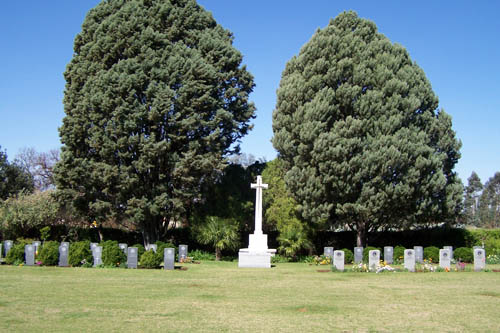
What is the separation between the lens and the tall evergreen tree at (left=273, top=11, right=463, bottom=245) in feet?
84.2

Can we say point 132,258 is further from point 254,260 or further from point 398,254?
point 398,254

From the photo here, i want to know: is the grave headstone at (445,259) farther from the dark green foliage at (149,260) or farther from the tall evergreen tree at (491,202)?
the tall evergreen tree at (491,202)

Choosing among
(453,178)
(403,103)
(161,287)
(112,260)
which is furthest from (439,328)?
(453,178)

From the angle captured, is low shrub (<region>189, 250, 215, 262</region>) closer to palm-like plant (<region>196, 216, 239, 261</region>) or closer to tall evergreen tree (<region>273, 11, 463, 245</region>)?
palm-like plant (<region>196, 216, 239, 261</region>)

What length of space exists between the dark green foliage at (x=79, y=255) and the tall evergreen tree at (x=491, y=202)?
221ft

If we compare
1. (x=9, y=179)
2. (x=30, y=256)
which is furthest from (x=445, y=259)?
(x=9, y=179)

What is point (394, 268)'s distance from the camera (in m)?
20.0

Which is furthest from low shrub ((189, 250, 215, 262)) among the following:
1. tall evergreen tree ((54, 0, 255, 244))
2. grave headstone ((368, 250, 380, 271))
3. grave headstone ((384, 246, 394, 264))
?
grave headstone ((368, 250, 380, 271))

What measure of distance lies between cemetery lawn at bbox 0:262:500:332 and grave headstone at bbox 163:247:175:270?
199cm

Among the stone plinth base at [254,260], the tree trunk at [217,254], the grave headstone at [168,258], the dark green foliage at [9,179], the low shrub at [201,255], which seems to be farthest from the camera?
the dark green foliage at [9,179]

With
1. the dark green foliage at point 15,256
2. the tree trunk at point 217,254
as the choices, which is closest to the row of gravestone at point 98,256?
the dark green foliage at point 15,256

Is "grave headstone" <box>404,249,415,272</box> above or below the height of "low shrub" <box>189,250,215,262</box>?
above

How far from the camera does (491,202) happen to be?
85375mm

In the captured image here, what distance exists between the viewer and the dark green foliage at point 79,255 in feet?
67.9
